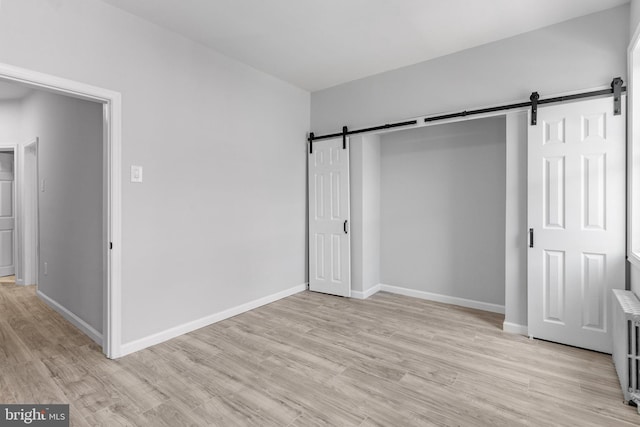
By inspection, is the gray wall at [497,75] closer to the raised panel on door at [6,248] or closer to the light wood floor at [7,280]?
the light wood floor at [7,280]

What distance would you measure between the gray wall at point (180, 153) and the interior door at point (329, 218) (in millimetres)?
424

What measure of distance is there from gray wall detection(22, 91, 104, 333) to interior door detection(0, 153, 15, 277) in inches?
67.9

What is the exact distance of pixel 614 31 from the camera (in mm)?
2672

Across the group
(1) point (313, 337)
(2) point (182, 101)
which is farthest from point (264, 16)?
(1) point (313, 337)

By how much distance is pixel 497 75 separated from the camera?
10.6 feet

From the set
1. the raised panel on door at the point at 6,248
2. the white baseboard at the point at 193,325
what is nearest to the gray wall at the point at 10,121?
the raised panel on door at the point at 6,248

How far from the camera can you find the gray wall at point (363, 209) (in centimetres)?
420

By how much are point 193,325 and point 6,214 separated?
4674 mm

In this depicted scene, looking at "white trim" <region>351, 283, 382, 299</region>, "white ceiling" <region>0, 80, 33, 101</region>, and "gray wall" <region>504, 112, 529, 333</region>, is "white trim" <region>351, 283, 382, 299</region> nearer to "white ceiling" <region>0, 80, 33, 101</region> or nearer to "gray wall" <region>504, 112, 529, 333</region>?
"gray wall" <region>504, 112, 529, 333</region>

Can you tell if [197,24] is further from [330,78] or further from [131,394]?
Answer: [131,394]

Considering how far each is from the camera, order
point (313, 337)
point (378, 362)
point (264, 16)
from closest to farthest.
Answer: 1. point (378, 362)
2. point (264, 16)
3. point (313, 337)

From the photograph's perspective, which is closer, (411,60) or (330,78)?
(411,60)

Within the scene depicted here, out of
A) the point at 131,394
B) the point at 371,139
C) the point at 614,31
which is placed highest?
the point at 614,31

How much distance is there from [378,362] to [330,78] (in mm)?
3326
